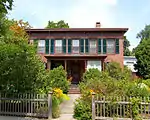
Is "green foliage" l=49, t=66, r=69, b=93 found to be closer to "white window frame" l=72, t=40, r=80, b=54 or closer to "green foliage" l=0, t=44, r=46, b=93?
"green foliage" l=0, t=44, r=46, b=93

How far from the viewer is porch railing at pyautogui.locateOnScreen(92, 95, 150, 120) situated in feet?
33.0

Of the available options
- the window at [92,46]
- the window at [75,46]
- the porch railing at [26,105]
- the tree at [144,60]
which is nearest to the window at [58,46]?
the window at [75,46]

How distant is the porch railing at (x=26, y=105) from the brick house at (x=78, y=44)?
613 inches

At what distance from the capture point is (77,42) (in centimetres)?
2867

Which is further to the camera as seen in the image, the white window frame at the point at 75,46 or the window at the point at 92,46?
the white window frame at the point at 75,46

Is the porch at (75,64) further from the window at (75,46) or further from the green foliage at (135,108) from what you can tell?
the green foliage at (135,108)

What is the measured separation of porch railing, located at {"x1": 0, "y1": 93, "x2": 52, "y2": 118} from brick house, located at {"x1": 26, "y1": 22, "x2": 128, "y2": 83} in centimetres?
1558

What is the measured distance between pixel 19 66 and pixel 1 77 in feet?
3.87

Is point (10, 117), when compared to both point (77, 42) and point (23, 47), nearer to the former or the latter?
point (23, 47)

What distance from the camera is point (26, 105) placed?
1139 cm

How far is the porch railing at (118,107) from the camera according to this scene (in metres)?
10.1

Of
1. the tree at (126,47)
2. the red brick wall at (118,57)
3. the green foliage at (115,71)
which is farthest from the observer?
the tree at (126,47)

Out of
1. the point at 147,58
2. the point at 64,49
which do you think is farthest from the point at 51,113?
the point at 147,58

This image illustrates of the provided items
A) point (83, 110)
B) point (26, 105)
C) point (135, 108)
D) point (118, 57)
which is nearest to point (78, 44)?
point (118, 57)
